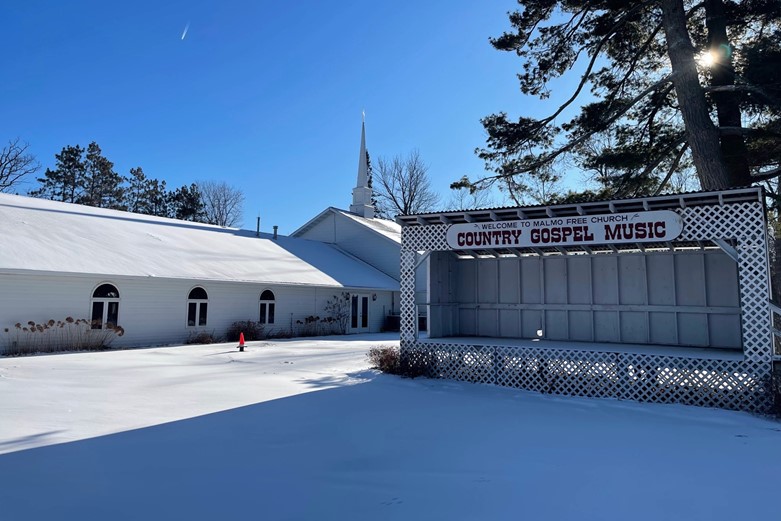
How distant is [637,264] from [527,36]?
8.16 meters

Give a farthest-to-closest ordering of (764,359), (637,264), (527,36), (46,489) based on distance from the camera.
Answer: (527,36) < (637,264) < (764,359) < (46,489)

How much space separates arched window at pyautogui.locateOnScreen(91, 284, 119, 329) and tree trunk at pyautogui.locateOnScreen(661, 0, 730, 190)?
17.5 metres

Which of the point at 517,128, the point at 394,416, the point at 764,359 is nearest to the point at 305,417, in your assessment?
the point at 394,416

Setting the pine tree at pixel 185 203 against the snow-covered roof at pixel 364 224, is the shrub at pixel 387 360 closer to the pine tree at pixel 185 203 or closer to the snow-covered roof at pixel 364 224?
the snow-covered roof at pixel 364 224

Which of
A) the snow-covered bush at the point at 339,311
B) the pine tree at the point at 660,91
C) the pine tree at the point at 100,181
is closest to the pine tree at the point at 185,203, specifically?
the pine tree at the point at 100,181

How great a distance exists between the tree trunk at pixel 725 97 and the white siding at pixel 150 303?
16340 mm

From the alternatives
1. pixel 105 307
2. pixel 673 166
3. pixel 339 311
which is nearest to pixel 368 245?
pixel 339 311

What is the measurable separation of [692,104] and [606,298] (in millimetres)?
6335

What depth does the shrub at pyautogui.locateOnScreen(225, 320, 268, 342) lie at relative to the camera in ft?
66.7

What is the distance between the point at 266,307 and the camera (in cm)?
2219

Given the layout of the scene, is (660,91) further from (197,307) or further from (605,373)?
(197,307)

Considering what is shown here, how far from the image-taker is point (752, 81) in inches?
508

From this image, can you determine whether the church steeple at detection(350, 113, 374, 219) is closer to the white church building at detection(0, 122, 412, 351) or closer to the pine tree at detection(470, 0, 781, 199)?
the white church building at detection(0, 122, 412, 351)

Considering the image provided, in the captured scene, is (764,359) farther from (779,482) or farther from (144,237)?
(144,237)
